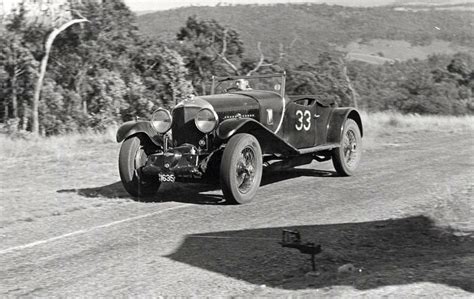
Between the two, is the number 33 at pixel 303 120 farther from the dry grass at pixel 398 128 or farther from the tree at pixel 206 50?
the tree at pixel 206 50

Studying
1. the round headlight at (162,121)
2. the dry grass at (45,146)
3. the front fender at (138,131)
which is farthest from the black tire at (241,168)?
the dry grass at (45,146)

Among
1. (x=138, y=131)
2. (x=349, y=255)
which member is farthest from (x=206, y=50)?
(x=349, y=255)

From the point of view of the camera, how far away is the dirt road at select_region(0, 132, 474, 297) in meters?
4.47

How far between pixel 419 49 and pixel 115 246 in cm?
5304

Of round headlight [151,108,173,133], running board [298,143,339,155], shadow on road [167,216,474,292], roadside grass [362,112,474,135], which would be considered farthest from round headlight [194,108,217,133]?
roadside grass [362,112,474,135]

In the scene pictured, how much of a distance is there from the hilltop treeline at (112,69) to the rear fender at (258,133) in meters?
11.6

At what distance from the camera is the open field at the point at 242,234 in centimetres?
448

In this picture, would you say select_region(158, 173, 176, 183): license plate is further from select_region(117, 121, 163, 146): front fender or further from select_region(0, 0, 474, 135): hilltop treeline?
select_region(0, 0, 474, 135): hilltop treeline

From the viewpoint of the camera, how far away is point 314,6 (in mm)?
68562

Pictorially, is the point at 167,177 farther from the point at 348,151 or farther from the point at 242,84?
the point at 348,151

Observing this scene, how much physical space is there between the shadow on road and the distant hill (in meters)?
39.5

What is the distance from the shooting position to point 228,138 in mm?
8039

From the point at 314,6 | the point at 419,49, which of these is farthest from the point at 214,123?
the point at 314,6

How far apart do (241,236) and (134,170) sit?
2902 millimetres
